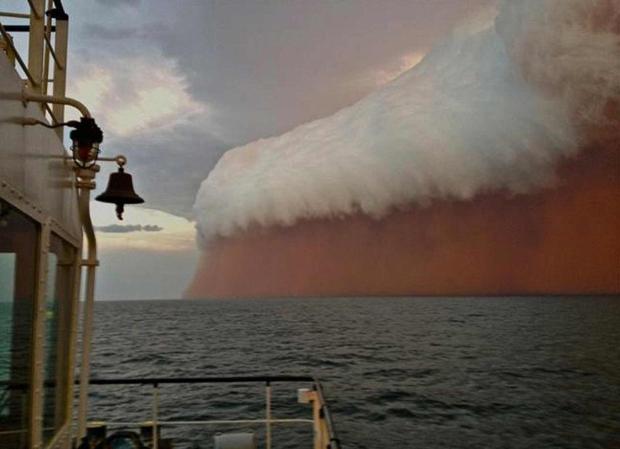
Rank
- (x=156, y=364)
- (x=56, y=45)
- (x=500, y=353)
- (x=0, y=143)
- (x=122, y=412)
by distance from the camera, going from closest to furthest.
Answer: (x=0, y=143) → (x=56, y=45) → (x=122, y=412) → (x=156, y=364) → (x=500, y=353)

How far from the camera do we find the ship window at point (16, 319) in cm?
325

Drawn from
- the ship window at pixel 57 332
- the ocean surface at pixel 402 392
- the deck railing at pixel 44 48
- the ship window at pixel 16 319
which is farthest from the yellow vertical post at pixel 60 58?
the ocean surface at pixel 402 392

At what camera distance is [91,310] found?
5477mm

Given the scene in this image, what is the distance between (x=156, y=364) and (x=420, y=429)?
112 ft

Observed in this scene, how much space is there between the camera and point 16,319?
3590mm

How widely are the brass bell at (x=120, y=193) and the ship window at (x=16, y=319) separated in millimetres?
1377

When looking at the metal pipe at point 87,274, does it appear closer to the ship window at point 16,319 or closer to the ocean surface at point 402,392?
the ship window at point 16,319

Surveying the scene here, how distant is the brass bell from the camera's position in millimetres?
5195

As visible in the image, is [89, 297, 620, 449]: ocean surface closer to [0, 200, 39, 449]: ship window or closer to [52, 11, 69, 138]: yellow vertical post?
[52, 11, 69, 138]: yellow vertical post

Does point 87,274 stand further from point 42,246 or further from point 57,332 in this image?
point 42,246

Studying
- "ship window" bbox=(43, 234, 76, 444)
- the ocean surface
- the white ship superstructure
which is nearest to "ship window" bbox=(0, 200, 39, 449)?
the white ship superstructure

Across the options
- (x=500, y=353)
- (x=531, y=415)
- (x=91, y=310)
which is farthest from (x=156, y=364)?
(x=91, y=310)

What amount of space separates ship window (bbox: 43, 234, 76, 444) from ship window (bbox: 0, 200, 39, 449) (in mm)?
453

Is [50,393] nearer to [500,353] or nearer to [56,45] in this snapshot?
[56,45]
